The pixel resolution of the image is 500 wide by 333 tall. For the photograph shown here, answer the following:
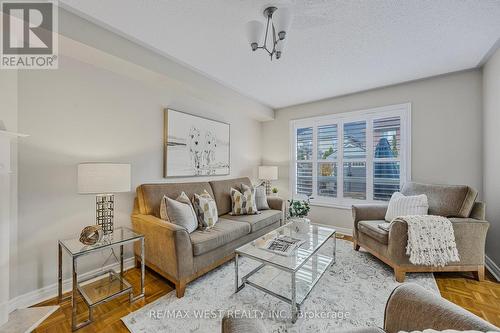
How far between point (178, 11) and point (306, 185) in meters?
3.33

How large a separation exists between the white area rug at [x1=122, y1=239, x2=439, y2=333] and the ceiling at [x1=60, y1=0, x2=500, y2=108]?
2.28m

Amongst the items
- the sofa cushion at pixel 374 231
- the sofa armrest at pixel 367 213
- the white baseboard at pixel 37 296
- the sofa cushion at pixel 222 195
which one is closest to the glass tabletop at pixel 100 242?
the white baseboard at pixel 37 296

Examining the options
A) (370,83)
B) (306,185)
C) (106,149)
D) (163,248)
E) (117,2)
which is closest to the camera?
(117,2)

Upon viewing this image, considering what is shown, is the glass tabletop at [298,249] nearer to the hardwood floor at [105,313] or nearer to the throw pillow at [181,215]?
the throw pillow at [181,215]

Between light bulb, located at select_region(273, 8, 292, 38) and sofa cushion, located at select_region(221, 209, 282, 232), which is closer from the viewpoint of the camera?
light bulb, located at select_region(273, 8, 292, 38)

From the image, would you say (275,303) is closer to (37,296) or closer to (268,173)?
(37,296)

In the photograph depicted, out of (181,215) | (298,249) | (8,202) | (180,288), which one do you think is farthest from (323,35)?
(8,202)

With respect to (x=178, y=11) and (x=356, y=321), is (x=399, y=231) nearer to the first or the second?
(x=356, y=321)

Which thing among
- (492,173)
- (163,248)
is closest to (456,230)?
(492,173)

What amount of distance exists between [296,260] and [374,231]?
1.19 meters

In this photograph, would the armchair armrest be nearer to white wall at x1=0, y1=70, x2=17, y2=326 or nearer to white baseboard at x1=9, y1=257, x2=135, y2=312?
white baseboard at x1=9, y1=257, x2=135, y2=312

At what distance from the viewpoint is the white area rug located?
5.15 feet

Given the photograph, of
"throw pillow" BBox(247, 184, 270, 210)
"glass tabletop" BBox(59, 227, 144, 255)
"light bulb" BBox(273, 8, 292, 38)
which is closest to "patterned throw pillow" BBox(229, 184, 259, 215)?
"throw pillow" BBox(247, 184, 270, 210)

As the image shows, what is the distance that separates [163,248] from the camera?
1.96 m
